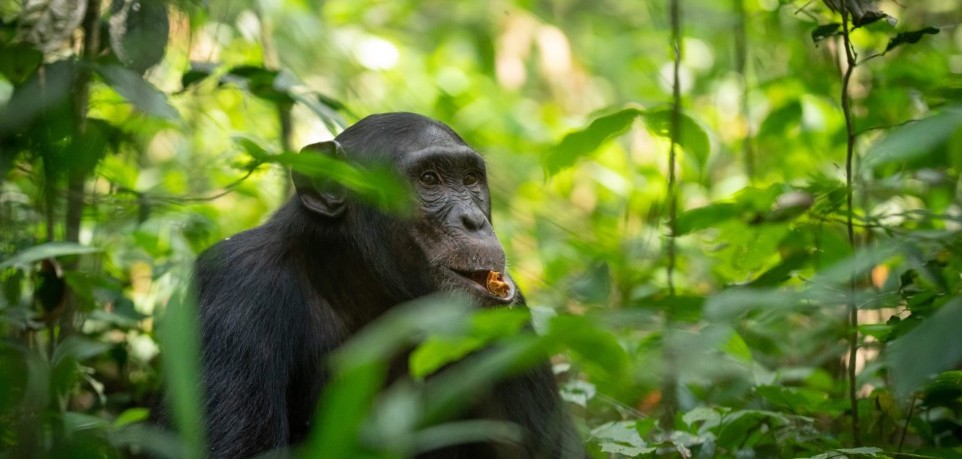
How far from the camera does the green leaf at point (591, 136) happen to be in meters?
3.87

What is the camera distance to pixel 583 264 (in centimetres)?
717

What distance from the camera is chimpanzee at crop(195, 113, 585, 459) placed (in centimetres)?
404

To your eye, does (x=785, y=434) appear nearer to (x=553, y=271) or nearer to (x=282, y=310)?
(x=282, y=310)

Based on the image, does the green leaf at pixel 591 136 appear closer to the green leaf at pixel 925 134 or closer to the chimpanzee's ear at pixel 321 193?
the chimpanzee's ear at pixel 321 193

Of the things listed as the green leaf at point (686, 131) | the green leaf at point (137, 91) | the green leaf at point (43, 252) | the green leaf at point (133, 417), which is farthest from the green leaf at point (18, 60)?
the green leaf at point (686, 131)

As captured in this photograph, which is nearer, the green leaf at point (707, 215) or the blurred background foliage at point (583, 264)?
the blurred background foliage at point (583, 264)

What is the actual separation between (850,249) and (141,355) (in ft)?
13.0

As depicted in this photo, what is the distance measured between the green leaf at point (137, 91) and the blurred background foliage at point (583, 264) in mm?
12

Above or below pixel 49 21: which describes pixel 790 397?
below

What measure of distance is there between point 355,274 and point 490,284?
2.45 ft

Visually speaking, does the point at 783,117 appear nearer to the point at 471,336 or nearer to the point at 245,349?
the point at 245,349

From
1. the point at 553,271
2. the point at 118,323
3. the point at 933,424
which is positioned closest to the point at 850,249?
the point at 933,424

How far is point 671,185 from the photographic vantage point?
4102 millimetres

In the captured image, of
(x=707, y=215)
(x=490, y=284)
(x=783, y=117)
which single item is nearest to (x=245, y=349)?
(x=490, y=284)
